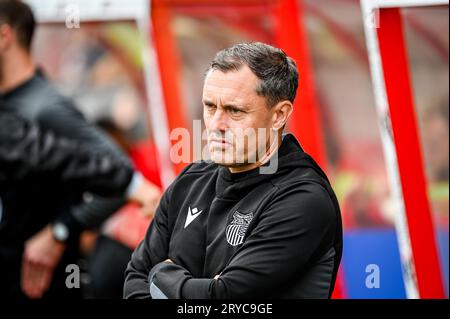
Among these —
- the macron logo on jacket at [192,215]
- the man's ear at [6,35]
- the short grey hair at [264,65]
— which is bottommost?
the macron logo on jacket at [192,215]

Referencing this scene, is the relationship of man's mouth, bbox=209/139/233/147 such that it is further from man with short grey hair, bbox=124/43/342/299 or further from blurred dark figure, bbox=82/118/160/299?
blurred dark figure, bbox=82/118/160/299

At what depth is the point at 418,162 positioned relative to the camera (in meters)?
4.62

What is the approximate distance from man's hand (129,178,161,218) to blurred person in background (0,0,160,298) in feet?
0.05

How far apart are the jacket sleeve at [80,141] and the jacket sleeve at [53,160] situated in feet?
0.16

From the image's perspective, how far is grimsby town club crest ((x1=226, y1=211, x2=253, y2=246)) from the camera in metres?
2.59

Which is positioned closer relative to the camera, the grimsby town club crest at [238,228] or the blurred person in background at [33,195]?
the grimsby town club crest at [238,228]

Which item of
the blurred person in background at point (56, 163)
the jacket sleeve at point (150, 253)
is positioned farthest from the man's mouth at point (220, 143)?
the blurred person in background at point (56, 163)

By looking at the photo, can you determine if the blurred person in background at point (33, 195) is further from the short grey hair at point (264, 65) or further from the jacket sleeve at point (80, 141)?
the short grey hair at point (264, 65)

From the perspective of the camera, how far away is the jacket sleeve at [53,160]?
4.37 metres

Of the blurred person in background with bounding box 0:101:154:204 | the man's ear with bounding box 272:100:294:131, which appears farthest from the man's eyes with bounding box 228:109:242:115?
the blurred person in background with bounding box 0:101:154:204

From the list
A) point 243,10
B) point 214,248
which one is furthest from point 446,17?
point 214,248

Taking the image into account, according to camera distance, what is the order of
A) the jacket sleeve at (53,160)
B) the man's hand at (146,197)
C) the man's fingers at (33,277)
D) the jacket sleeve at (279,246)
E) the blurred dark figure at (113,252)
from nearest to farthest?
the jacket sleeve at (279,246), the man's hand at (146,197), the jacket sleeve at (53,160), the man's fingers at (33,277), the blurred dark figure at (113,252)

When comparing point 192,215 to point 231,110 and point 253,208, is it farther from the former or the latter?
point 231,110
